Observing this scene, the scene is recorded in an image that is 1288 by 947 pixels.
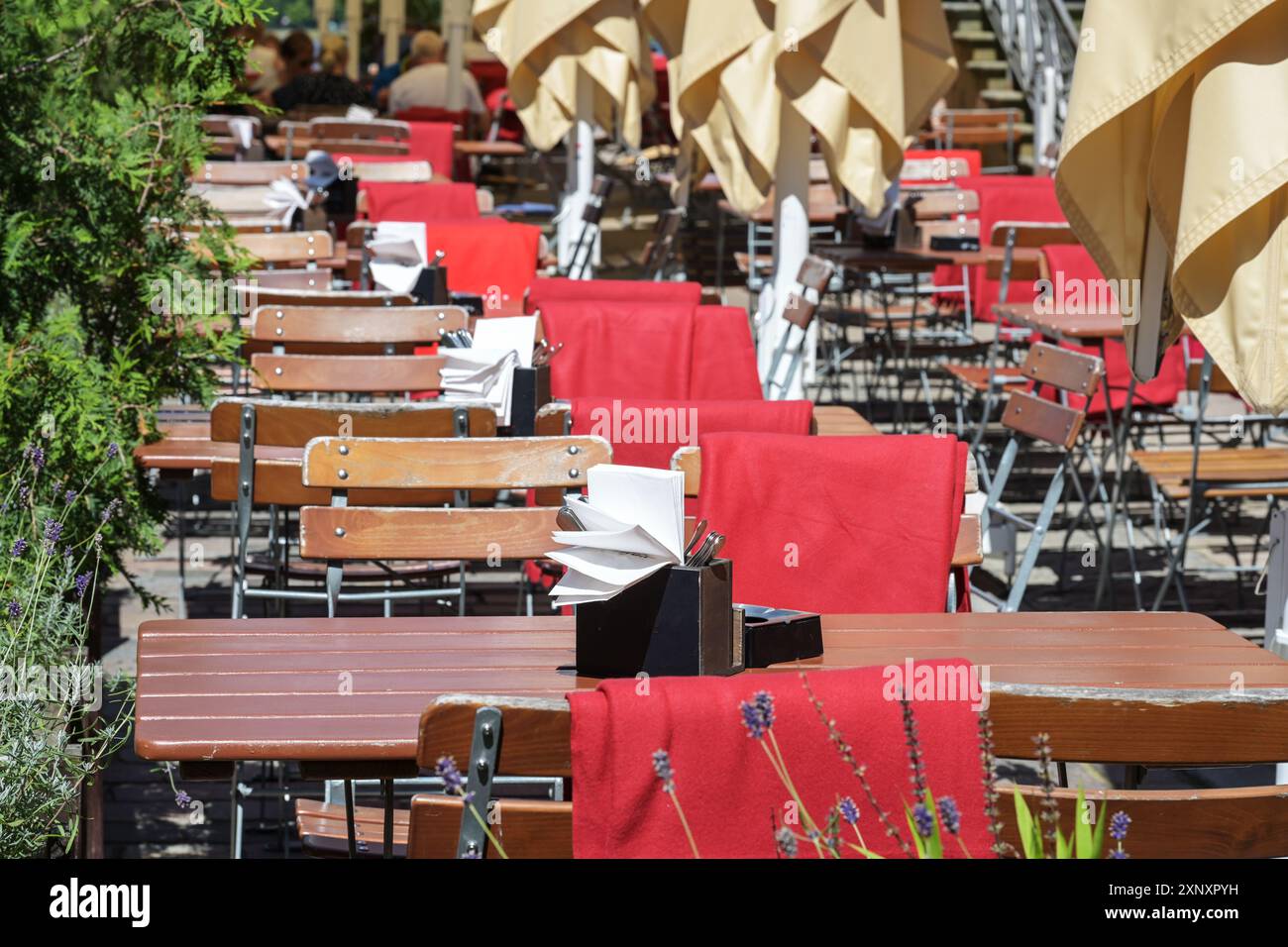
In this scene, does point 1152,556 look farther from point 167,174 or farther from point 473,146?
point 473,146

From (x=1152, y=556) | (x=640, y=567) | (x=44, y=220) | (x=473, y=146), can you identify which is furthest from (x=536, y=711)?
(x=473, y=146)

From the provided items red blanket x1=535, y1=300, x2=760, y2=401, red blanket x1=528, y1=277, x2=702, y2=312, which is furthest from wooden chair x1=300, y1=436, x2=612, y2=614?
red blanket x1=528, y1=277, x2=702, y2=312

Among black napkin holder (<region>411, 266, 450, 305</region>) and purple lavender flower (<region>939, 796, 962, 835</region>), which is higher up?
black napkin holder (<region>411, 266, 450, 305</region>)

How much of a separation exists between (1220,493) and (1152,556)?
4.46ft

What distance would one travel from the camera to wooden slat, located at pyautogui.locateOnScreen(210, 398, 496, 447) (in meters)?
4.41

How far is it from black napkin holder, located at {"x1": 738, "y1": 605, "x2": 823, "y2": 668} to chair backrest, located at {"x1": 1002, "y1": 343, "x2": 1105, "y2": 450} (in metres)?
2.02

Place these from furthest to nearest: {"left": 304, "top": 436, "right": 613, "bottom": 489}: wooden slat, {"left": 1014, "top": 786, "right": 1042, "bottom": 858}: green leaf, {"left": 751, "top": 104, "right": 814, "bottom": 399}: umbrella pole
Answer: {"left": 751, "top": 104, "right": 814, "bottom": 399}: umbrella pole
{"left": 304, "top": 436, "right": 613, "bottom": 489}: wooden slat
{"left": 1014, "top": 786, "right": 1042, "bottom": 858}: green leaf

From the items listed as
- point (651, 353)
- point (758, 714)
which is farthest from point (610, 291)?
point (758, 714)

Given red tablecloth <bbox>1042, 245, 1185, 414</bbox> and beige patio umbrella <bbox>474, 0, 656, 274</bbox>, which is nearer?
red tablecloth <bbox>1042, 245, 1185, 414</bbox>

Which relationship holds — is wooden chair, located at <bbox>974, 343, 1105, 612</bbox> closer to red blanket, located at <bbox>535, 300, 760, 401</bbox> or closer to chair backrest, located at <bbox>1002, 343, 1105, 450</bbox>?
chair backrest, located at <bbox>1002, 343, 1105, 450</bbox>

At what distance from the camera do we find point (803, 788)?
6.81 ft

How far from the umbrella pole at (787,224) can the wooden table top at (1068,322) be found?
34.2 inches

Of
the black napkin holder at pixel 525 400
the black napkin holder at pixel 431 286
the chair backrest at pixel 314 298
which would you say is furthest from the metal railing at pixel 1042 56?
the black napkin holder at pixel 525 400

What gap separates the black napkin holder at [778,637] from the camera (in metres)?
2.77
